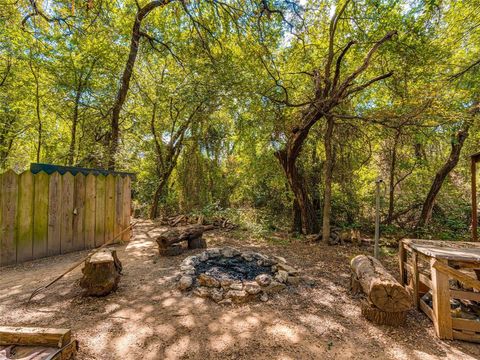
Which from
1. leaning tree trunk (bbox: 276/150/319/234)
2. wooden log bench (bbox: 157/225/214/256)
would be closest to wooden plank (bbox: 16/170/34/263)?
wooden log bench (bbox: 157/225/214/256)

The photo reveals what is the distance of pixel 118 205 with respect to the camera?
4941mm

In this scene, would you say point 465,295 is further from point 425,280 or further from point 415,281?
point 415,281

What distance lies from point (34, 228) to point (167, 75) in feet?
20.4

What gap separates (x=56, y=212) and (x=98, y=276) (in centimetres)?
204

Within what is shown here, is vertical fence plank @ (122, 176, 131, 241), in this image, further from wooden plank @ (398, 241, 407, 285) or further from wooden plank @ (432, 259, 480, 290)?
wooden plank @ (432, 259, 480, 290)

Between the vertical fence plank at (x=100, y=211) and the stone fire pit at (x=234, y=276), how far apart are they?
215cm

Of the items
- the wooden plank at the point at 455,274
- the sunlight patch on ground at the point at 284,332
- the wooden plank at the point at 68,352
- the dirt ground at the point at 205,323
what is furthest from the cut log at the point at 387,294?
the wooden plank at the point at 68,352

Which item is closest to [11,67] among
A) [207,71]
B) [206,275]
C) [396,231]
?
[207,71]

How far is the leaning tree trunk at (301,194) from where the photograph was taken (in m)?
6.57

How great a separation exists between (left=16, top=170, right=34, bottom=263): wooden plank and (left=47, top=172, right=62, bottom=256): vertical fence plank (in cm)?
24

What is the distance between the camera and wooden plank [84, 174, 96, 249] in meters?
4.39

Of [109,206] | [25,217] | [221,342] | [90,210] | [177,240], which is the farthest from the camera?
[109,206]

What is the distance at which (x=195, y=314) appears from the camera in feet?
8.18

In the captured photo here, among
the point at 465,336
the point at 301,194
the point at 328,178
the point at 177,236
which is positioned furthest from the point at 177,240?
the point at 465,336
